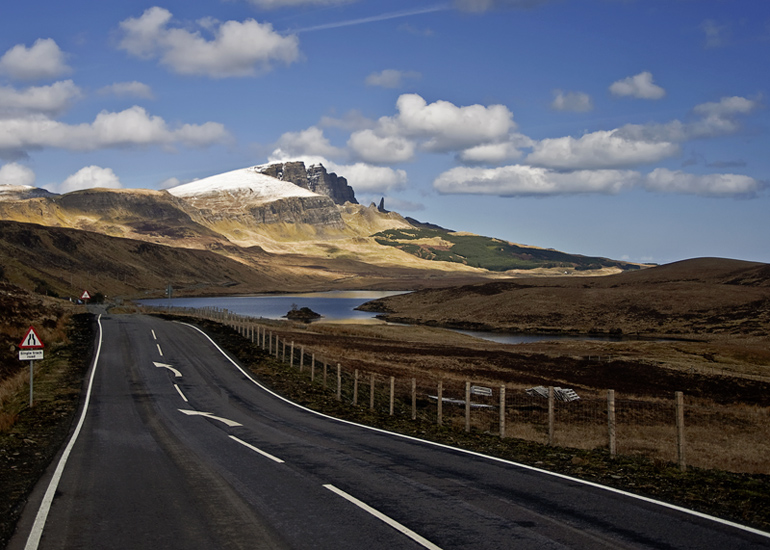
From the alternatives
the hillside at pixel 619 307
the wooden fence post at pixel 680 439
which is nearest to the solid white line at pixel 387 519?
the wooden fence post at pixel 680 439

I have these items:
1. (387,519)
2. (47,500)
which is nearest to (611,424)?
(387,519)

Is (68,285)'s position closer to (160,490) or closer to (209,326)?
(209,326)

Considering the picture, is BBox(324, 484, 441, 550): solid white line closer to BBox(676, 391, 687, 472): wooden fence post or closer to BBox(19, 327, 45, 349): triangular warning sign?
BBox(676, 391, 687, 472): wooden fence post

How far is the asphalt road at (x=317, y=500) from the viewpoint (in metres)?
9.14

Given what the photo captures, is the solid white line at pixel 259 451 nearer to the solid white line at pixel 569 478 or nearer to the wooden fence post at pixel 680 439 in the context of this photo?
the solid white line at pixel 569 478

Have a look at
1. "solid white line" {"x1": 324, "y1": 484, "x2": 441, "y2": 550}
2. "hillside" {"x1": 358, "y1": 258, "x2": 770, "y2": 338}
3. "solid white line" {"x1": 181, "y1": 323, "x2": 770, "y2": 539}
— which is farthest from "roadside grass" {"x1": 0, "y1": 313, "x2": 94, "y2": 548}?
"hillside" {"x1": 358, "y1": 258, "x2": 770, "y2": 338}

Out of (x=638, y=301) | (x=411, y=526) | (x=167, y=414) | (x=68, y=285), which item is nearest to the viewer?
(x=411, y=526)

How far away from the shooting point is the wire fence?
20386mm

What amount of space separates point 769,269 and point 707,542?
142 m

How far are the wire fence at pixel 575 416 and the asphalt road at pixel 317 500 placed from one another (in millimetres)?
4780

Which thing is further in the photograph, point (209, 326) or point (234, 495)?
point (209, 326)

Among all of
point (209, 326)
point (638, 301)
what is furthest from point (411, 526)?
point (638, 301)

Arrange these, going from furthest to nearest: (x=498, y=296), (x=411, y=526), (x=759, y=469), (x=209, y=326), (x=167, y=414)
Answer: (x=498, y=296) → (x=209, y=326) → (x=167, y=414) → (x=759, y=469) → (x=411, y=526)

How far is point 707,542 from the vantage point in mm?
8797
